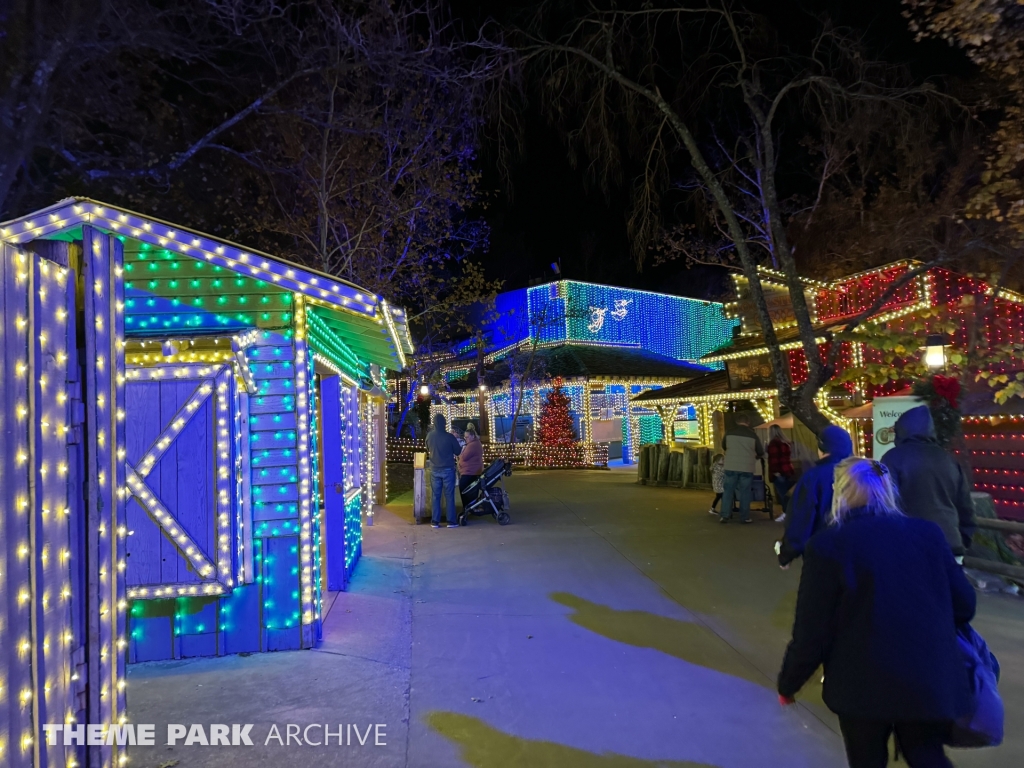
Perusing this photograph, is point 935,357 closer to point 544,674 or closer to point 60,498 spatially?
point 544,674

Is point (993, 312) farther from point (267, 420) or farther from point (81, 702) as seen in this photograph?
point (81, 702)

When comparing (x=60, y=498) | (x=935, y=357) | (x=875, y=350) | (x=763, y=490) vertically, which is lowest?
(x=763, y=490)

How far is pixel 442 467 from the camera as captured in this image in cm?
1111

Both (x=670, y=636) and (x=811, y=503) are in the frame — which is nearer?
(x=811, y=503)

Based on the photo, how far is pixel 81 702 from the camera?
261cm

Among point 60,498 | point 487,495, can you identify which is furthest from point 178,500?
point 487,495

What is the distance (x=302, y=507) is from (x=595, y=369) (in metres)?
21.8

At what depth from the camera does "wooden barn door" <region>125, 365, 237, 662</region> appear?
5.02 metres

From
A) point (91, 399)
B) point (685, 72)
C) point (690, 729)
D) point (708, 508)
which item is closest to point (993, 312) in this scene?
point (708, 508)

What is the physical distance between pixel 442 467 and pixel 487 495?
100 cm

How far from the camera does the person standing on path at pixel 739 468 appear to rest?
10734 mm

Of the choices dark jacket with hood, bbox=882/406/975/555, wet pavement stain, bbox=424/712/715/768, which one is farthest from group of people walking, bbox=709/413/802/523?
wet pavement stain, bbox=424/712/715/768

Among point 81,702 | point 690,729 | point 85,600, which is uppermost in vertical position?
point 85,600

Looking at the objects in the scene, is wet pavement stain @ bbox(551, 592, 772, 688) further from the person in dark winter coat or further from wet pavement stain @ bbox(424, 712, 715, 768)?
the person in dark winter coat
